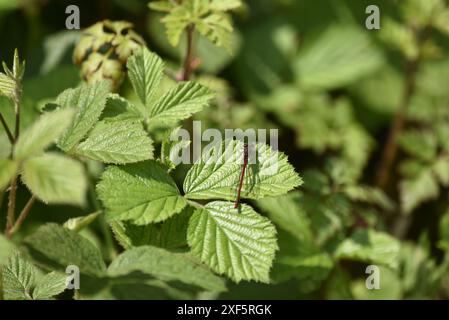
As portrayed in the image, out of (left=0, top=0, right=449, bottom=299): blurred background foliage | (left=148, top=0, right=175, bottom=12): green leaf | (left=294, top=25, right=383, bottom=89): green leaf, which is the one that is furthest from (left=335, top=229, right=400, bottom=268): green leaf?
(left=294, top=25, right=383, bottom=89): green leaf

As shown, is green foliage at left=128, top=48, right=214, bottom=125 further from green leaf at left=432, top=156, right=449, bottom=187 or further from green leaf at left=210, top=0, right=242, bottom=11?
green leaf at left=432, top=156, right=449, bottom=187

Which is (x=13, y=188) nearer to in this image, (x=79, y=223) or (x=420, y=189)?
(x=79, y=223)

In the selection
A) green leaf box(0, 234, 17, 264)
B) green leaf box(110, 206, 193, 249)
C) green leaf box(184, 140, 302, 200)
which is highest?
green leaf box(184, 140, 302, 200)

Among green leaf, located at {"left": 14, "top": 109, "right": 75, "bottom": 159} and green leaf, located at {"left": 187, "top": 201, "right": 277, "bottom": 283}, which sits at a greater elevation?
green leaf, located at {"left": 14, "top": 109, "right": 75, "bottom": 159}

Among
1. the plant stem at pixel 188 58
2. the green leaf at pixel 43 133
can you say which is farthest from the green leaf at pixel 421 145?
the green leaf at pixel 43 133

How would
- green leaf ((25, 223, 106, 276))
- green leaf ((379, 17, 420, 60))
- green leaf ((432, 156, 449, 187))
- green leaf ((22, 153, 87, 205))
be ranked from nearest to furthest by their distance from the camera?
green leaf ((22, 153, 87, 205)) < green leaf ((25, 223, 106, 276)) < green leaf ((432, 156, 449, 187)) < green leaf ((379, 17, 420, 60))
